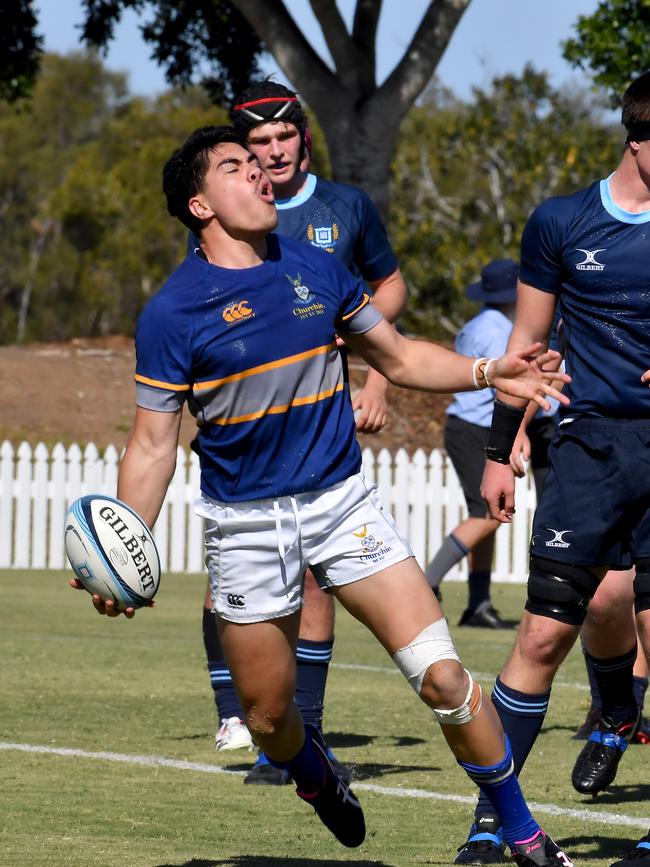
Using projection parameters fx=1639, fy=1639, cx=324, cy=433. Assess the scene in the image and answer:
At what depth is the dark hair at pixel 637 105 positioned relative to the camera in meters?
5.17

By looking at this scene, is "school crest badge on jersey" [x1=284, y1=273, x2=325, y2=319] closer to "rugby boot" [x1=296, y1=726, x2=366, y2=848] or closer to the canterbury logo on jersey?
the canterbury logo on jersey

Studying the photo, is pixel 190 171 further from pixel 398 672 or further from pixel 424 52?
pixel 424 52

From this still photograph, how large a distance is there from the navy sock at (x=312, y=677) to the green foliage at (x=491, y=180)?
33.8 meters

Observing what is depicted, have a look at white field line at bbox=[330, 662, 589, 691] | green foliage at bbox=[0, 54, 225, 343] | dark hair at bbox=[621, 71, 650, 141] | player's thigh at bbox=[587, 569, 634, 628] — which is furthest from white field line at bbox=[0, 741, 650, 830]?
green foliage at bbox=[0, 54, 225, 343]

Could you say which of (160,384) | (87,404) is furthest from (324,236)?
(87,404)

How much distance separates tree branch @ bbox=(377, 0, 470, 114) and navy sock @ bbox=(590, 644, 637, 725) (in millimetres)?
16667

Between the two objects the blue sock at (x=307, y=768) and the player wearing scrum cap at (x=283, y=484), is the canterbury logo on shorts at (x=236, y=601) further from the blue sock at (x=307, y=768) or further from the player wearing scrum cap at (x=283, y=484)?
the blue sock at (x=307, y=768)

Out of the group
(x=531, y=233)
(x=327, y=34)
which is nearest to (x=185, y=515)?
(x=327, y=34)

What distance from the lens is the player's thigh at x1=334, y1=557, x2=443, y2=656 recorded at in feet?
→ 15.4

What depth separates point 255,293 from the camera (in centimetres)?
481

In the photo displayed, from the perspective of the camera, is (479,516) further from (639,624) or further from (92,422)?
(92,422)

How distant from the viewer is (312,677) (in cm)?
646

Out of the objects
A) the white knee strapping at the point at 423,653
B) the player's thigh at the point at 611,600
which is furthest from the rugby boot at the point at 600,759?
the white knee strapping at the point at 423,653

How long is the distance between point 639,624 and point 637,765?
6.40ft
